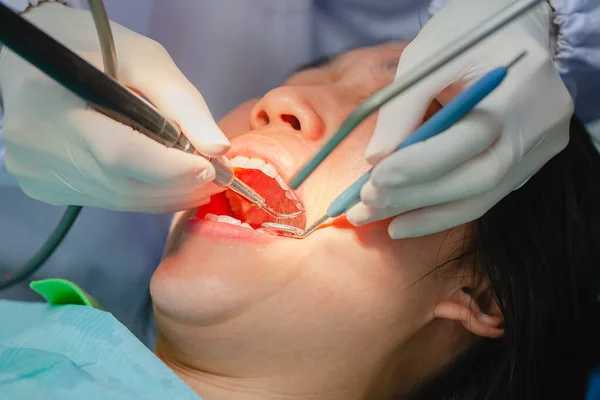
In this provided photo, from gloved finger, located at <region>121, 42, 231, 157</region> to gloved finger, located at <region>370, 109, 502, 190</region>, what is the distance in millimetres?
232

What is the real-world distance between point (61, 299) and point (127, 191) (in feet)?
1.34

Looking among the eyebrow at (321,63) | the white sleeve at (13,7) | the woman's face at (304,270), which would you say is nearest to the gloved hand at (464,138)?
the woman's face at (304,270)

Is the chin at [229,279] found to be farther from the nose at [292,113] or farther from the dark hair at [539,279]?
the dark hair at [539,279]

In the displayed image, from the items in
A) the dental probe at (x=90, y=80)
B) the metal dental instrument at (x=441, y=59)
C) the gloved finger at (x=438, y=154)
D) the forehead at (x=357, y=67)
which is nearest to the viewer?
the dental probe at (x=90, y=80)

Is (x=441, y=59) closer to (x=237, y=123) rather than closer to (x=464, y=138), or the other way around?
(x=464, y=138)

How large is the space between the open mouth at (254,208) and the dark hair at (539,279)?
34 centimetres

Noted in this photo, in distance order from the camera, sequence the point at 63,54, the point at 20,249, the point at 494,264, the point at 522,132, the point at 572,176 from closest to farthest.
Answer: the point at 63,54, the point at 522,132, the point at 494,264, the point at 572,176, the point at 20,249

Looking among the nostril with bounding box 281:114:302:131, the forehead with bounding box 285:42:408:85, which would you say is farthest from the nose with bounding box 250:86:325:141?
the forehead with bounding box 285:42:408:85

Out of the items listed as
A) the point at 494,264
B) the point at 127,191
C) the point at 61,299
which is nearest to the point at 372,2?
the point at 494,264

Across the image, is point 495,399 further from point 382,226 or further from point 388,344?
point 382,226

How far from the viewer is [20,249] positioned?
4.47 ft

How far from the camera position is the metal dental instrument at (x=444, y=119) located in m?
0.76

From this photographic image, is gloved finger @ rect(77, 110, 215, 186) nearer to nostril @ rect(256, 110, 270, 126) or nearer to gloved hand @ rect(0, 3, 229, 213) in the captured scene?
gloved hand @ rect(0, 3, 229, 213)

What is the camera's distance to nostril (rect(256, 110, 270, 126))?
115cm
